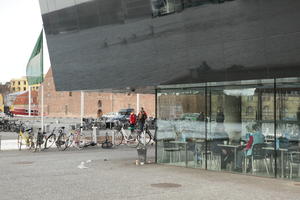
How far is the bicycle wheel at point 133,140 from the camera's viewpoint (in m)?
25.3

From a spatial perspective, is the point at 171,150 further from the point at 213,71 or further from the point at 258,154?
the point at 258,154

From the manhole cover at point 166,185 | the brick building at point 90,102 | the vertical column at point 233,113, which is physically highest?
the brick building at point 90,102

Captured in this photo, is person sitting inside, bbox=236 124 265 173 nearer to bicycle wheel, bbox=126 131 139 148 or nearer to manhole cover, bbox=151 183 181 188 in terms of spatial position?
manhole cover, bbox=151 183 181 188

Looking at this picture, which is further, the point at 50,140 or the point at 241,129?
the point at 50,140

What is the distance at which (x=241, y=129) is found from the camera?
1492cm

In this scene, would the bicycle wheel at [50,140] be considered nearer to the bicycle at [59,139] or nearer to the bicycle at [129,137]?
the bicycle at [59,139]

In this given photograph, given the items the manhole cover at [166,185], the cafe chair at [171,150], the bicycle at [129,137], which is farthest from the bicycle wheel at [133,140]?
the manhole cover at [166,185]

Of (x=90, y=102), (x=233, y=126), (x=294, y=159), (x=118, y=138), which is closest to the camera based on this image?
(x=294, y=159)

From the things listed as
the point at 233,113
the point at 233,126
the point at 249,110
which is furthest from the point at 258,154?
the point at 233,113

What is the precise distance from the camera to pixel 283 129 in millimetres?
13898

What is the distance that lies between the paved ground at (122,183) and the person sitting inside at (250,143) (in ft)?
1.89

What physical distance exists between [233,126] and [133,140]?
11.0m

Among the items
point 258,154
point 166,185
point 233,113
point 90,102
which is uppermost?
point 90,102

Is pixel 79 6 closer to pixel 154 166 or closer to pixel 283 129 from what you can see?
pixel 154 166
